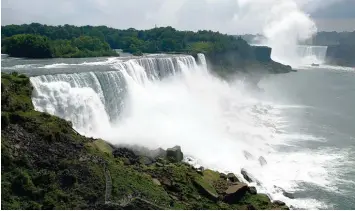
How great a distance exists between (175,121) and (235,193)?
12.1m

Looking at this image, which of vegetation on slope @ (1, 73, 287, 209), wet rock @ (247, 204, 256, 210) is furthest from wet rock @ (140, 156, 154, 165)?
wet rock @ (247, 204, 256, 210)

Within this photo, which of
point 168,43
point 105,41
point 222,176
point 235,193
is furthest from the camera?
point 105,41

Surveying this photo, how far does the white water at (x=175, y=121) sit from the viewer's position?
2048 centimetres

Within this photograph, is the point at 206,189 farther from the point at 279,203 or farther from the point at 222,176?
the point at 279,203

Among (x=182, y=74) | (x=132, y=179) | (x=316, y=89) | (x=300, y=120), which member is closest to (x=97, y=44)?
(x=182, y=74)

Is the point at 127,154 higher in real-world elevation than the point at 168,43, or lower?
lower

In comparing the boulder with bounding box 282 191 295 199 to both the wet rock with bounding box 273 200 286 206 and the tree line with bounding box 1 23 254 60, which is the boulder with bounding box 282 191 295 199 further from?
the tree line with bounding box 1 23 254 60

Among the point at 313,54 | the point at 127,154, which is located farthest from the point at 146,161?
the point at 313,54

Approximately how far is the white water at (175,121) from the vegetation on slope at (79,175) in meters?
2.74

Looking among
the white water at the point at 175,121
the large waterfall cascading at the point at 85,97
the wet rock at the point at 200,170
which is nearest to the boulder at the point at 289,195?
the white water at the point at 175,121

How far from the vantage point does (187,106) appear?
3344 cm

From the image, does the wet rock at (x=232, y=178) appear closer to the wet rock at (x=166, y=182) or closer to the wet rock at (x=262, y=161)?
the wet rock at (x=166, y=182)

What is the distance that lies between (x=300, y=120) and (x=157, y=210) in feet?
80.5

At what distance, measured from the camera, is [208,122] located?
3023 centimetres
